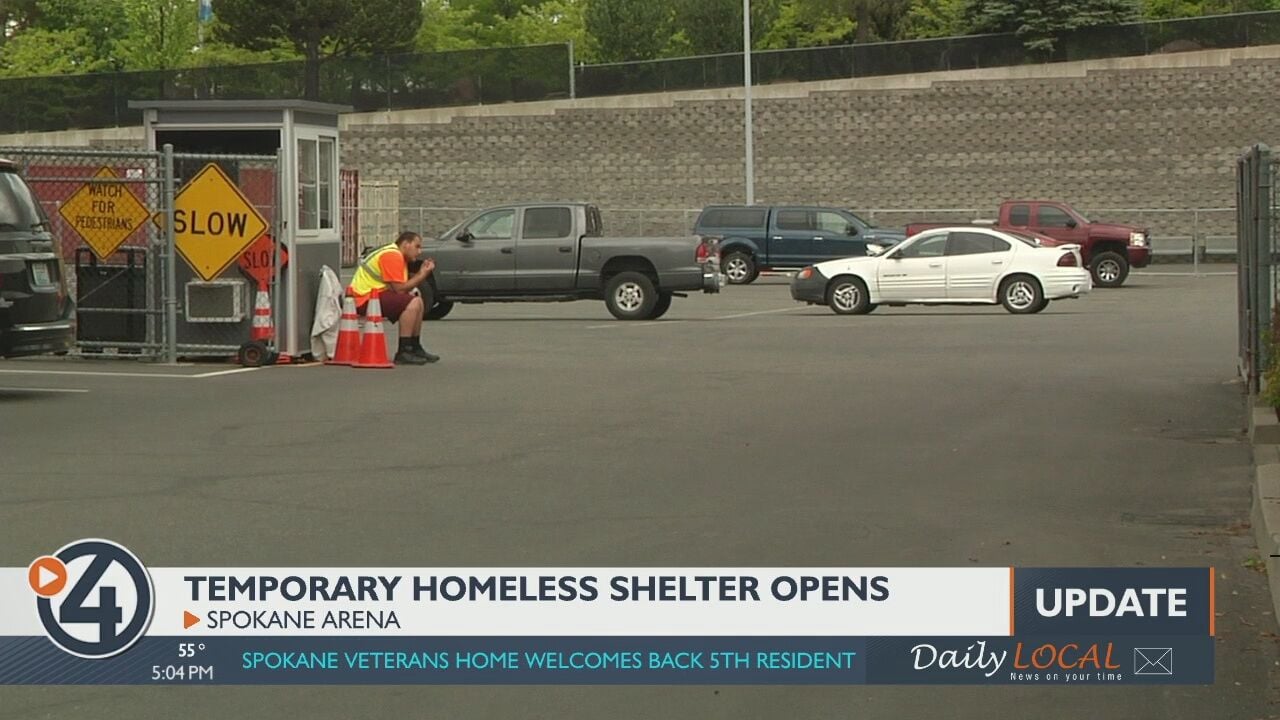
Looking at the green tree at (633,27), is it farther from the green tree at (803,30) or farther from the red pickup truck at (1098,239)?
the red pickup truck at (1098,239)

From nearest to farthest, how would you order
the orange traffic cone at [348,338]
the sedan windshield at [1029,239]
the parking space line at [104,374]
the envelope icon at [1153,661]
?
the envelope icon at [1153,661]
the parking space line at [104,374]
the orange traffic cone at [348,338]
the sedan windshield at [1029,239]

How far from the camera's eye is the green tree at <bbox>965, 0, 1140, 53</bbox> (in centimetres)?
5984

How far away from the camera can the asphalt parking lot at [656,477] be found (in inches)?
271

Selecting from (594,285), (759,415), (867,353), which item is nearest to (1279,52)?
(594,285)

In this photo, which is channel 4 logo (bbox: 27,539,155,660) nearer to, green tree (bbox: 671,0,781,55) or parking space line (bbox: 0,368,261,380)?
parking space line (bbox: 0,368,261,380)

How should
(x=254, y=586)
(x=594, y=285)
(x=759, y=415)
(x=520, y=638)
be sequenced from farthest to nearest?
(x=594, y=285) < (x=759, y=415) < (x=254, y=586) < (x=520, y=638)

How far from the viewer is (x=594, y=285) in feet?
98.7

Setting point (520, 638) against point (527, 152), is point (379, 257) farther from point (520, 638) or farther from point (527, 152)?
point (527, 152)

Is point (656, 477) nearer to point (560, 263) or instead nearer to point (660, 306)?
point (660, 306)

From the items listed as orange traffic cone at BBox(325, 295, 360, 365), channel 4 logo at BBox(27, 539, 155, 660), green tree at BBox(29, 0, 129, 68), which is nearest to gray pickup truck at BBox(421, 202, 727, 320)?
orange traffic cone at BBox(325, 295, 360, 365)

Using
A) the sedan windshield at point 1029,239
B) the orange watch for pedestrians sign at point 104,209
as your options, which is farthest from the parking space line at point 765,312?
the orange watch for pedestrians sign at point 104,209

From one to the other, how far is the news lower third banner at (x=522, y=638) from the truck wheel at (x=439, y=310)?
23.7 m

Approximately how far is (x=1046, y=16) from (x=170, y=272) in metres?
43.8

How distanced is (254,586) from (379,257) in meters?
13.7
